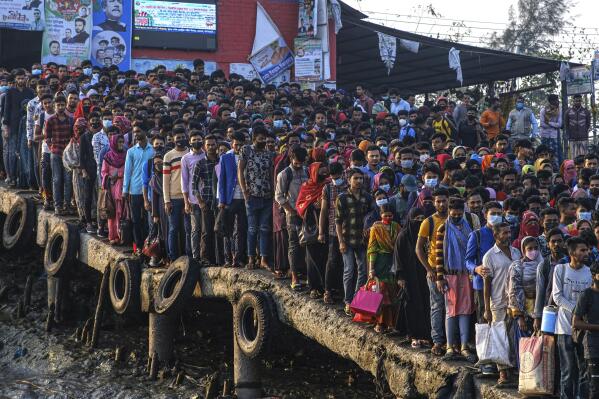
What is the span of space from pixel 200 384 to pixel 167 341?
1.20 meters

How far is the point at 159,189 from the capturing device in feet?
44.2

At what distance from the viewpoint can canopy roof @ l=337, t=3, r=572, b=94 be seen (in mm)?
25000

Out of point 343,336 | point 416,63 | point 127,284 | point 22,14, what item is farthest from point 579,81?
point 343,336

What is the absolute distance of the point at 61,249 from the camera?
15609 mm

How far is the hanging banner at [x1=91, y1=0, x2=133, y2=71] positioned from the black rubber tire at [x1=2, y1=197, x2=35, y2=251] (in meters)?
8.59

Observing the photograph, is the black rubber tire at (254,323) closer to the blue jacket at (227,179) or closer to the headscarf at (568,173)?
the blue jacket at (227,179)

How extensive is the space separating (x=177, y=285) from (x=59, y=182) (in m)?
3.51

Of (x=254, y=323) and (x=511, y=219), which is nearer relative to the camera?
(x=511, y=219)

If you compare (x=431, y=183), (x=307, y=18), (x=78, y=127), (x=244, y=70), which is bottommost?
(x=431, y=183)

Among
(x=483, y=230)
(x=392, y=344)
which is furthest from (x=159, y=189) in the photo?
(x=483, y=230)

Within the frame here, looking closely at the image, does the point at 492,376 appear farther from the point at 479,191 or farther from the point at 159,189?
the point at 159,189

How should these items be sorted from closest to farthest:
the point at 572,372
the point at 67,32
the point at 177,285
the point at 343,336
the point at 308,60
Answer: the point at 572,372
the point at 343,336
the point at 177,285
the point at 67,32
the point at 308,60

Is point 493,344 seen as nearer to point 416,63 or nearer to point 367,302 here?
point 367,302

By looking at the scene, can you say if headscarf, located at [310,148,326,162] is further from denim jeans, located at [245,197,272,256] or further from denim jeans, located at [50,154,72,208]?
denim jeans, located at [50,154,72,208]
